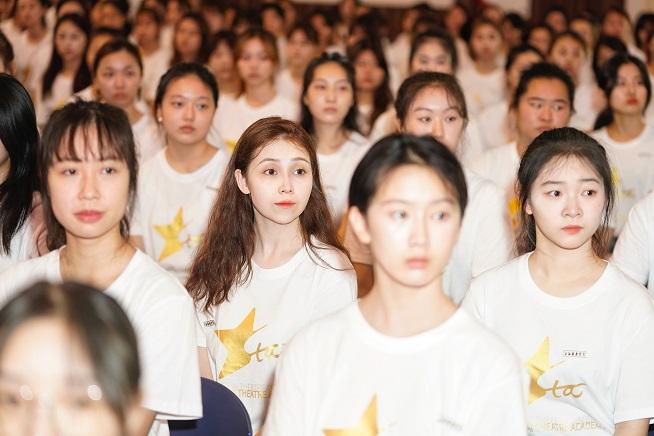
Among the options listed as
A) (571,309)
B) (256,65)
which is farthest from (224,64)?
(571,309)

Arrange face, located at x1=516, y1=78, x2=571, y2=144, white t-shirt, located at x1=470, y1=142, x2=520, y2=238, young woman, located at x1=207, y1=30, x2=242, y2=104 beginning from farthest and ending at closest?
young woman, located at x1=207, y1=30, x2=242, y2=104
face, located at x1=516, y1=78, x2=571, y2=144
white t-shirt, located at x1=470, y1=142, x2=520, y2=238

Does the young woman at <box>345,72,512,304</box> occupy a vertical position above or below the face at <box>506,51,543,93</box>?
below

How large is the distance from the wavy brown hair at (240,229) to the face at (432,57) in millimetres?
2625

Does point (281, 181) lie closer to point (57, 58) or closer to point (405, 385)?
point (405, 385)

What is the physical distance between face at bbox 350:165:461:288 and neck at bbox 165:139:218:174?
220 cm

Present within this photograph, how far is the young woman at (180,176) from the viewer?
3875 millimetres

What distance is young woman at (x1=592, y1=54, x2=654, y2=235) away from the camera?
471 cm

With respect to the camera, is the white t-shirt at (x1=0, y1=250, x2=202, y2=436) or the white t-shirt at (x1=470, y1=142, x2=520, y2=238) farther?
the white t-shirt at (x1=470, y1=142, x2=520, y2=238)

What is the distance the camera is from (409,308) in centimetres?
200

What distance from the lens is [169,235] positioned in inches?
154

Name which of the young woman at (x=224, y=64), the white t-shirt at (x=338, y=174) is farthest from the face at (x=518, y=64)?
the young woman at (x=224, y=64)

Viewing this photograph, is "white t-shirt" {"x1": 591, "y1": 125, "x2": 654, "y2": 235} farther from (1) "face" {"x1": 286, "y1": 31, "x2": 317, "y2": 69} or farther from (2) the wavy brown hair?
(1) "face" {"x1": 286, "y1": 31, "x2": 317, "y2": 69}

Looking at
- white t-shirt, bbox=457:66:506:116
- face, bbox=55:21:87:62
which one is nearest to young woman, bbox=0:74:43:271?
face, bbox=55:21:87:62

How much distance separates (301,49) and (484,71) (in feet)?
4.25
